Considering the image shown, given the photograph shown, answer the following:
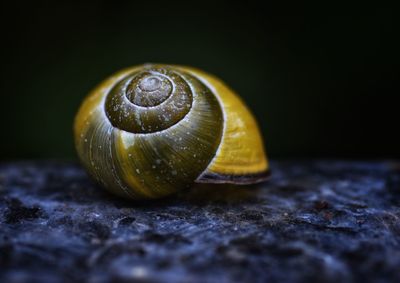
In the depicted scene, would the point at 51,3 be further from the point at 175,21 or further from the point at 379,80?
the point at 379,80

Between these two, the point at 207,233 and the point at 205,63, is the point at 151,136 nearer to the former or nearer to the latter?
the point at 207,233

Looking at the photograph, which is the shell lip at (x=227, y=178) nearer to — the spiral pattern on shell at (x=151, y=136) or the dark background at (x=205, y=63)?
the spiral pattern on shell at (x=151, y=136)

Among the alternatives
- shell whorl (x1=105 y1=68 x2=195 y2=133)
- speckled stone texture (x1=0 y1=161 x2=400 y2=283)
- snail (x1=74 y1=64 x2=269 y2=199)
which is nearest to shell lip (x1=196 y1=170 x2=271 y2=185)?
snail (x1=74 y1=64 x2=269 y2=199)

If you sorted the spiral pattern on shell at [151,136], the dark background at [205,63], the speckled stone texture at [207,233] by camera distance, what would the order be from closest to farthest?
the speckled stone texture at [207,233] < the spiral pattern on shell at [151,136] < the dark background at [205,63]

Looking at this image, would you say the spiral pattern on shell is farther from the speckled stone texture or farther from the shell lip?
the speckled stone texture

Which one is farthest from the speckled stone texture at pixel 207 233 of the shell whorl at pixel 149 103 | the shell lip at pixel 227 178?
the shell whorl at pixel 149 103

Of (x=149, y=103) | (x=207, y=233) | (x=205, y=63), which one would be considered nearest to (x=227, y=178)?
(x=207, y=233)

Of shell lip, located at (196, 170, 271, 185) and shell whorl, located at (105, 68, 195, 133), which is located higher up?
shell whorl, located at (105, 68, 195, 133)
